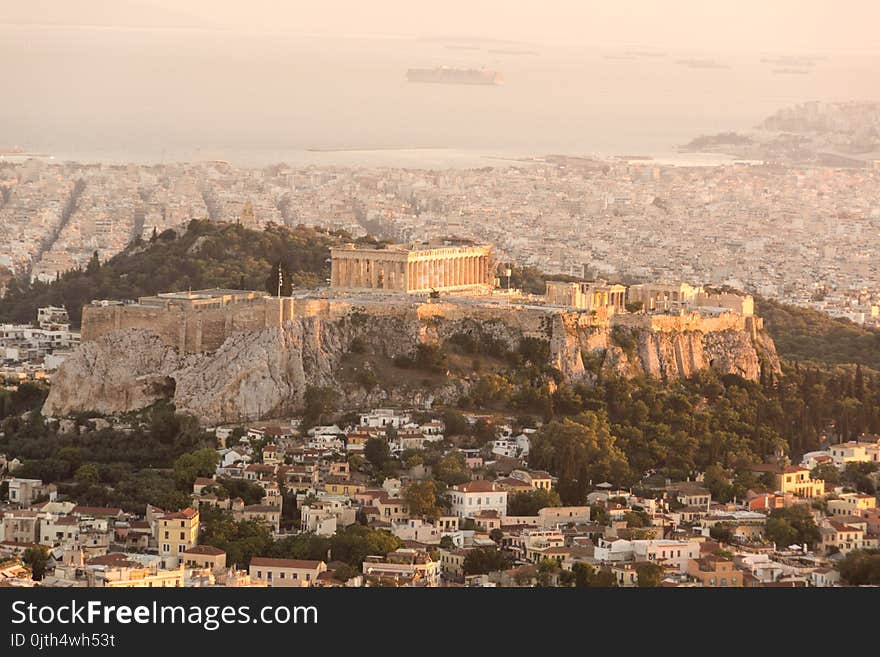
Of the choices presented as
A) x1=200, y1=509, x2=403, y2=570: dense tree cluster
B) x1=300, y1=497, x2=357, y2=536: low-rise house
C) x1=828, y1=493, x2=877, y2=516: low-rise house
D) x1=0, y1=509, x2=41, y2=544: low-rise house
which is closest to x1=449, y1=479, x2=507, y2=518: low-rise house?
x1=300, y1=497, x2=357, y2=536: low-rise house

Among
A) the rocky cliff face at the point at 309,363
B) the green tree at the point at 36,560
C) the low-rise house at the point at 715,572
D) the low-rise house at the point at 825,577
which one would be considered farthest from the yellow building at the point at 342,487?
the low-rise house at the point at 825,577

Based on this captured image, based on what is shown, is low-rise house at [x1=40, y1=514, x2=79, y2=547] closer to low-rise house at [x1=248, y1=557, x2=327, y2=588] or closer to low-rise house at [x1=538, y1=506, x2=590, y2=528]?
low-rise house at [x1=248, y1=557, x2=327, y2=588]

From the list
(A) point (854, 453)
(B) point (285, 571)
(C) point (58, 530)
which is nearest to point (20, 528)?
(C) point (58, 530)

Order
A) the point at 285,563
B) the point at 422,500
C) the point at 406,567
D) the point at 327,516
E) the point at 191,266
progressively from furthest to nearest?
1. the point at 191,266
2. the point at 422,500
3. the point at 327,516
4. the point at 285,563
5. the point at 406,567

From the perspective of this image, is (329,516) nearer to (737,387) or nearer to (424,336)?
(424,336)

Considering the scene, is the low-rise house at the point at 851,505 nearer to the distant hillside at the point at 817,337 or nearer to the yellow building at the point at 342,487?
the yellow building at the point at 342,487

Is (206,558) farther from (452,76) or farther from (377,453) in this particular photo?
(452,76)
